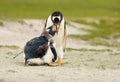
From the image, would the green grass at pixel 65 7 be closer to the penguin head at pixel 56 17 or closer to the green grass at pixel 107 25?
the green grass at pixel 107 25

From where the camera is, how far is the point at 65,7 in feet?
196

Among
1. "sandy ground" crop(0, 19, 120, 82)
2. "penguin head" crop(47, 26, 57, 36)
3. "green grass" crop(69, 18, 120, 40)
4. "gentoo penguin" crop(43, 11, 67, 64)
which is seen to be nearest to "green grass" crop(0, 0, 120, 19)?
"green grass" crop(69, 18, 120, 40)

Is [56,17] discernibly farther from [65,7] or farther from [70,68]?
[65,7]

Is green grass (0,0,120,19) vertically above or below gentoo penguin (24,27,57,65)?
below

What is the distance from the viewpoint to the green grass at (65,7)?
173 feet

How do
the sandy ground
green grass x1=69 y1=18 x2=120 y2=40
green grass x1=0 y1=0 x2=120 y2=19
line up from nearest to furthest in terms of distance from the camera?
1. the sandy ground
2. green grass x1=69 y1=18 x2=120 y2=40
3. green grass x1=0 y1=0 x2=120 y2=19

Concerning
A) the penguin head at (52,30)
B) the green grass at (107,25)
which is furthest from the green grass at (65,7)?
the penguin head at (52,30)

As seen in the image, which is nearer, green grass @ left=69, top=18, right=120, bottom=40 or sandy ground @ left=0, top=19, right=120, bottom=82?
sandy ground @ left=0, top=19, right=120, bottom=82

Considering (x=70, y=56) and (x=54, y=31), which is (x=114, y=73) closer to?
(x=54, y=31)

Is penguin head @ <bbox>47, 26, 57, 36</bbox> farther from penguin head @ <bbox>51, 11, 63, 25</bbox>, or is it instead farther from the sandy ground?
the sandy ground

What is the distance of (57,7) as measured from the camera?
58.5m

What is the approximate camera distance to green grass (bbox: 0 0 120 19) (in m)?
52.7

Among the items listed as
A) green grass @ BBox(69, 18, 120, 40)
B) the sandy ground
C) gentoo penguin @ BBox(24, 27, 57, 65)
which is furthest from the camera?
green grass @ BBox(69, 18, 120, 40)

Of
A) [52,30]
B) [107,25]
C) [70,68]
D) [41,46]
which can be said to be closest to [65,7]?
[107,25]
